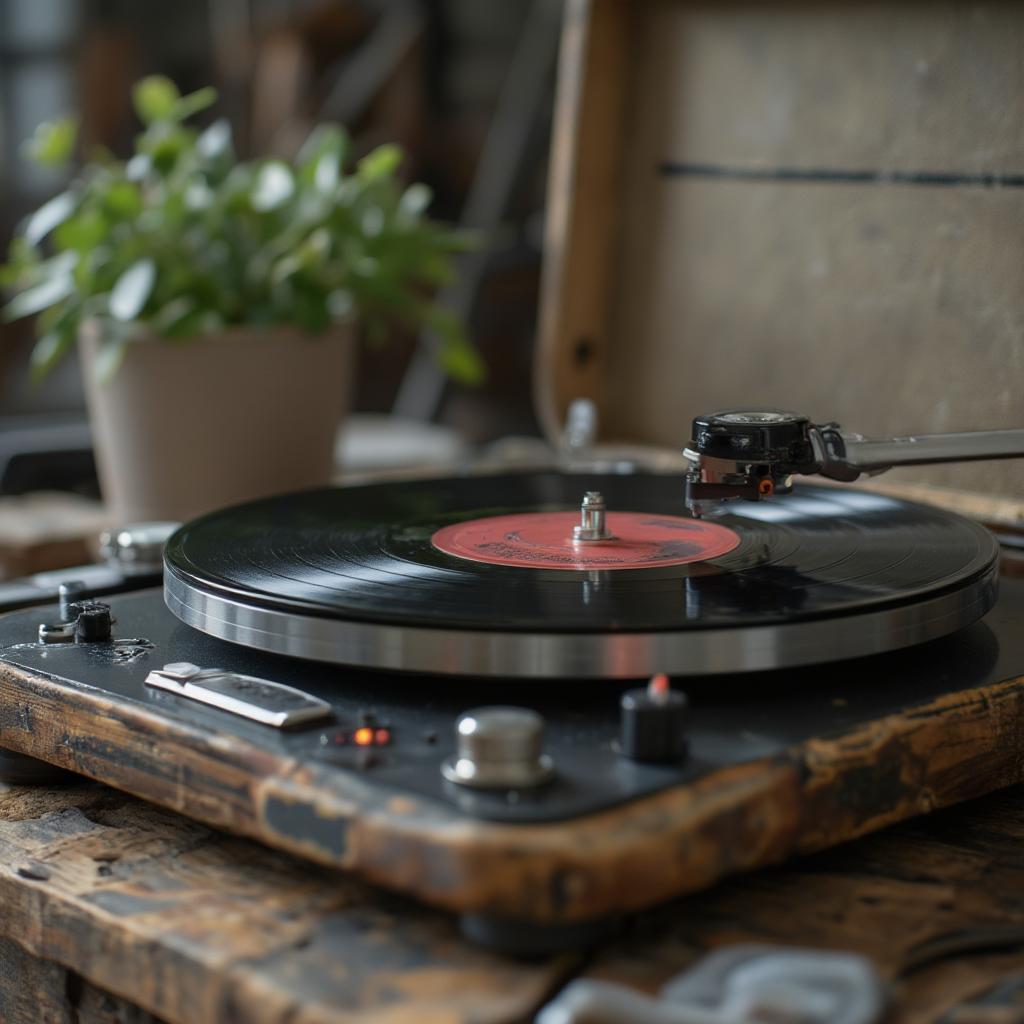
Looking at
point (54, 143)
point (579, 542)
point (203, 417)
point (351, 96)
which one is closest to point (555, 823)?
point (579, 542)

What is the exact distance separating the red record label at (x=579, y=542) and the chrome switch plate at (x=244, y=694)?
0.22m

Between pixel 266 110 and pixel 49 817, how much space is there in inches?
110

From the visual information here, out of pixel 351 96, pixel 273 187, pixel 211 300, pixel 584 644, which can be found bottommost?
pixel 584 644

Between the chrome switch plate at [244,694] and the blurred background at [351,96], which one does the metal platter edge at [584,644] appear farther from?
the blurred background at [351,96]

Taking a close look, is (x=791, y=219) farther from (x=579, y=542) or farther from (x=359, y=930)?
(x=359, y=930)

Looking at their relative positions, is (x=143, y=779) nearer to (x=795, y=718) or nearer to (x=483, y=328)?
(x=795, y=718)

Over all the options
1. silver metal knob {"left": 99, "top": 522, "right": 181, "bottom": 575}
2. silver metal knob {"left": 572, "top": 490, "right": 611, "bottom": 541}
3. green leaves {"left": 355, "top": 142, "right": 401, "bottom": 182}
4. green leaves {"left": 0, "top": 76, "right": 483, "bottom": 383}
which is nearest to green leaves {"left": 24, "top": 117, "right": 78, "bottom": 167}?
green leaves {"left": 0, "top": 76, "right": 483, "bottom": 383}

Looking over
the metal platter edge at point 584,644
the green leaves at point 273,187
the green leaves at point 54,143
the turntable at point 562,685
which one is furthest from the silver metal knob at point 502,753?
the green leaves at point 54,143

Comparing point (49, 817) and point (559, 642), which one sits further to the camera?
point (49, 817)

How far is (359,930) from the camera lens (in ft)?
2.52

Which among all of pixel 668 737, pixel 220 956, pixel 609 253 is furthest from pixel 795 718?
pixel 609 253

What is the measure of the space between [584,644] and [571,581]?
0.47 feet

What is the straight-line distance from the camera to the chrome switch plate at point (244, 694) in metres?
0.83

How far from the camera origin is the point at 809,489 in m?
1.32
